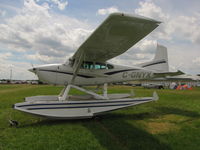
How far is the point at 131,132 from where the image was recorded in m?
5.09

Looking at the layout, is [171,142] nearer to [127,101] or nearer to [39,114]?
[127,101]

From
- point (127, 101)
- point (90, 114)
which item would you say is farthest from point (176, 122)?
point (90, 114)

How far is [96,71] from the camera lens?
7855 millimetres

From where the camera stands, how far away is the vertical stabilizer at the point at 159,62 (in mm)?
9867

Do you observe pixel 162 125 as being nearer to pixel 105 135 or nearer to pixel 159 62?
pixel 105 135

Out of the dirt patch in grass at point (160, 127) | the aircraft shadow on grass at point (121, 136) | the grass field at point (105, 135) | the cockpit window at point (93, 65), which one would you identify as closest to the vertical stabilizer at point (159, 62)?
the cockpit window at point (93, 65)

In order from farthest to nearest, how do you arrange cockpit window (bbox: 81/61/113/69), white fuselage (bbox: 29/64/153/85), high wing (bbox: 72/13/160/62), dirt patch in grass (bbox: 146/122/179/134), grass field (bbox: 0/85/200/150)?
cockpit window (bbox: 81/61/113/69) < white fuselage (bbox: 29/64/153/85) < dirt patch in grass (bbox: 146/122/179/134) < high wing (bbox: 72/13/160/62) < grass field (bbox: 0/85/200/150)

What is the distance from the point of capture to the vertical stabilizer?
9.87 meters

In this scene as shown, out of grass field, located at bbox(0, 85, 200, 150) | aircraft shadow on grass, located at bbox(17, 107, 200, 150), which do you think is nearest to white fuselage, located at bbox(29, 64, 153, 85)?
grass field, located at bbox(0, 85, 200, 150)

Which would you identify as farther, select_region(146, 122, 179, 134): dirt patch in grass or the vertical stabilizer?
the vertical stabilizer

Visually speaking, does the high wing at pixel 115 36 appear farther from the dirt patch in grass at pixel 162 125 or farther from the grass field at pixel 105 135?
the dirt patch in grass at pixel 162 125

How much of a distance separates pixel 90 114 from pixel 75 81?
1973 mm

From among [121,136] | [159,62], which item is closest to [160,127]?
[121,136]

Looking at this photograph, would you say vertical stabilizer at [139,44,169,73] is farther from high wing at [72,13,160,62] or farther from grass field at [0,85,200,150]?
grass field at [0,85,200,150]
